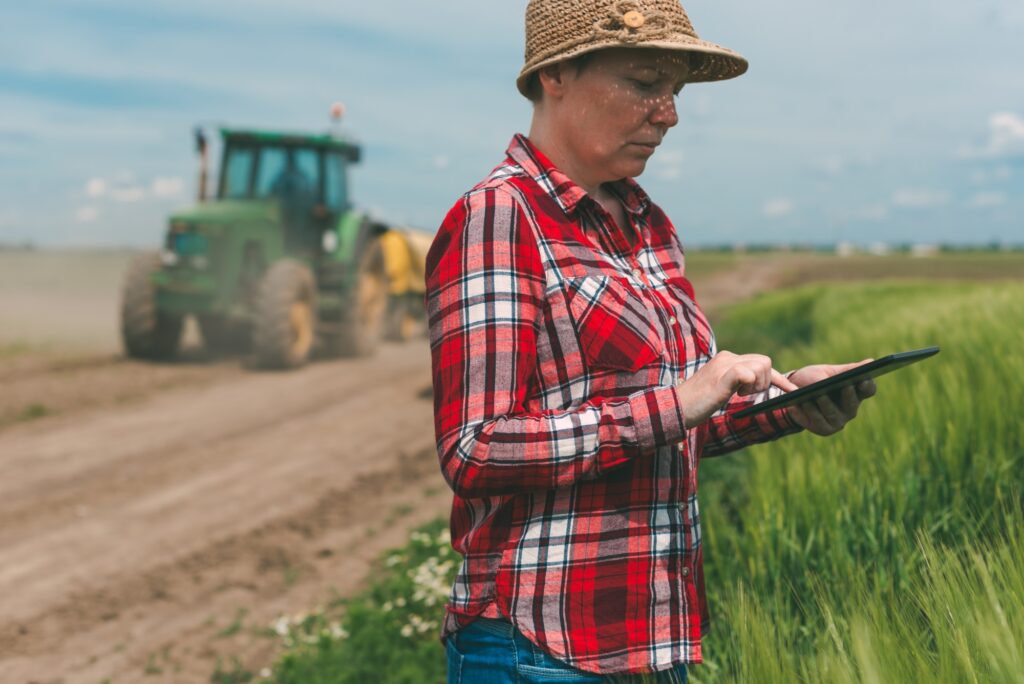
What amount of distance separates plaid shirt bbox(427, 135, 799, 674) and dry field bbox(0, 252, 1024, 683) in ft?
9.38

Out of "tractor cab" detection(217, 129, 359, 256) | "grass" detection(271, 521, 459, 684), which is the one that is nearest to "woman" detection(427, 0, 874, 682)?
"grass" detection(271, 521, 459, 684)

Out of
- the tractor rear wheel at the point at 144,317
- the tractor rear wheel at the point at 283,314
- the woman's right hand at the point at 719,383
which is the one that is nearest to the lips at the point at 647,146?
the woman's right hand at the point at 719,383

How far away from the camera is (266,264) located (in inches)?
433

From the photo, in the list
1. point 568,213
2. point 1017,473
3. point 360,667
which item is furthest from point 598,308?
point 360,667

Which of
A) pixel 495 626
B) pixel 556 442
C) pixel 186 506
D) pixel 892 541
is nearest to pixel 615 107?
pixel 556 442

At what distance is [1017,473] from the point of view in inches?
109

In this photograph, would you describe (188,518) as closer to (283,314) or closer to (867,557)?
(867,557)

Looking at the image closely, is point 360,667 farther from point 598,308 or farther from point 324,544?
point 598,308

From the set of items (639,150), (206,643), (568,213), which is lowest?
(206,643)

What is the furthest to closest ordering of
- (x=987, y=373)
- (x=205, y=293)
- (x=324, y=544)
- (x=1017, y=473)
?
(x=205, y=293) → (x=324, y=544) → (x=987, y=373) → (x=1017, y=473)

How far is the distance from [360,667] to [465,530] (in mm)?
2266

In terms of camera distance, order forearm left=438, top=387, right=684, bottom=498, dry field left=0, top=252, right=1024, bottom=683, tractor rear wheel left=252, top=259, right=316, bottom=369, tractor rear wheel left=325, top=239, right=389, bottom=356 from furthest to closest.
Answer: tractor rear wheel left=325, top=239, right=389, bottom=356
tractor rear wheel left=252, top=259, right=316, bottom=369
dry field left=0, top=252, right=1024, bottom=683
forearm left=438, top=387, right=684, bottom=498

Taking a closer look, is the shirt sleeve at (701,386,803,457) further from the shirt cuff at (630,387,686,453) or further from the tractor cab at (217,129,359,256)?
the tractor cab at (217,129,359,256)

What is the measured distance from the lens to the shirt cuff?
1364 millimetres
